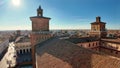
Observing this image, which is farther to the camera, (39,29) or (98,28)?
(98,28)

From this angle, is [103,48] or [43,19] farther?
[103,48]

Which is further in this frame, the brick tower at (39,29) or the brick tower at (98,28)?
the brick tower at (98,28)

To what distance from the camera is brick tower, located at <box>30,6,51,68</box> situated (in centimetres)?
1948

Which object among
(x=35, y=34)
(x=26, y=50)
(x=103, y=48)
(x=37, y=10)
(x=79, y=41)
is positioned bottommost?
(x=26, y=50)

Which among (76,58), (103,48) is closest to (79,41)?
(103,48)

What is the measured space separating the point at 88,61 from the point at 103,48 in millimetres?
23794

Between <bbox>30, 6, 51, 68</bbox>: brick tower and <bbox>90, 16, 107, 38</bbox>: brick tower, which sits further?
<bbox>90, 16, 107, 38</bbox>: brick tower

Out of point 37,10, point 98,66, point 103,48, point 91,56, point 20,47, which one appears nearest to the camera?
point 98,66

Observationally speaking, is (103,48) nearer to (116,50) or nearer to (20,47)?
(116,50)

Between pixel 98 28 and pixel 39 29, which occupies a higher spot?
pixel 98 28

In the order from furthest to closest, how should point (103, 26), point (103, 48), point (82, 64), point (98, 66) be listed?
point (103, 26), point (103, 48), point (82, 64), point (98, 66)

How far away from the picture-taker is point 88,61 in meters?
7.13

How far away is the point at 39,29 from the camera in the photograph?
2003 cm

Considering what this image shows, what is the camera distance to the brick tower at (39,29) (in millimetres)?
19484
